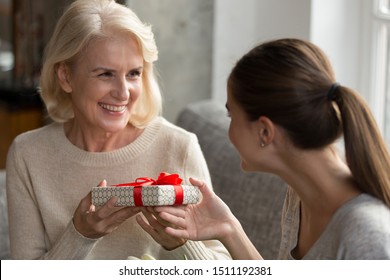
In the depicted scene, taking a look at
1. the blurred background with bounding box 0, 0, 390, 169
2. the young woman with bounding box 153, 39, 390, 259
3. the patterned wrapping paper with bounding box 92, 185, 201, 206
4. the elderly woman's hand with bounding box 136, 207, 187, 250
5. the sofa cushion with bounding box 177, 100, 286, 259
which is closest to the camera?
the young woman with bounding box 153, 39, 390, 259

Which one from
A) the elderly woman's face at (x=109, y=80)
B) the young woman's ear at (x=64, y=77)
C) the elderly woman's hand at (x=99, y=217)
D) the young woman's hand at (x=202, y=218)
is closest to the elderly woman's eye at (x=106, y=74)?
the elderly woman's face at (x=109, y=80)

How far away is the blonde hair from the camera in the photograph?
1.93 meters

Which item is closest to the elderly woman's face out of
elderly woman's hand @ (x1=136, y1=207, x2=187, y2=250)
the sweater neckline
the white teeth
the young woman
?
the white teeth

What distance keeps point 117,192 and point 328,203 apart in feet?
1.36

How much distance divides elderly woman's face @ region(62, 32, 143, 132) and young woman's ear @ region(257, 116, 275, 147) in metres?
0.44

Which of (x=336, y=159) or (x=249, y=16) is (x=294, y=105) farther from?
(x=249, y=16)

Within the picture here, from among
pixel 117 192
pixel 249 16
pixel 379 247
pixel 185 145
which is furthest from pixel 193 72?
pixel 379 247

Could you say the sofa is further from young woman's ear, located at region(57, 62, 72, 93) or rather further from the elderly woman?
young woman's ear, located at region(57, 62, 72, 93)

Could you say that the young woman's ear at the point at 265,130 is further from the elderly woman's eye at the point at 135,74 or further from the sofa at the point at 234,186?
the sofa at the point at 234,186

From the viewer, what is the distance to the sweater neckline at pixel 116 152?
2131 mm

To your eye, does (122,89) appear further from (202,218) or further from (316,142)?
(316,142)

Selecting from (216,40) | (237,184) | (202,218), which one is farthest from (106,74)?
(216,40)

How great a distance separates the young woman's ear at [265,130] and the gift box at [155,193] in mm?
203

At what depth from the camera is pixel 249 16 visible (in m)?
3.25
